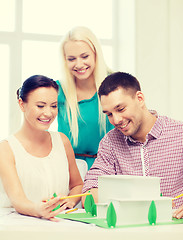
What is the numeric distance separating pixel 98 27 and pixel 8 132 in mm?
1149

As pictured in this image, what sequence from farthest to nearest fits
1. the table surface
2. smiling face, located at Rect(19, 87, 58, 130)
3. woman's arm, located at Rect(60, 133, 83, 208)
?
woman's arm, located at Rect(60, 133, 83, 208)
smiling face, located at Rect(19, 87, 58, 130)
the table surface

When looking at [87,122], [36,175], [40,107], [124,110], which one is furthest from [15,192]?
[87,122]

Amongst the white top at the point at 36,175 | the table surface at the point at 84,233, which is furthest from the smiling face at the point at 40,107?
the table surface at the point at 84,233

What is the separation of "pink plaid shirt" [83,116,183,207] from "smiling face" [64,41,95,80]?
0.49 m

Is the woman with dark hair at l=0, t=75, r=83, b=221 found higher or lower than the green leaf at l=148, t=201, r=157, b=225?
higher

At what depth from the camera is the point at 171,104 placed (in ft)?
10.1

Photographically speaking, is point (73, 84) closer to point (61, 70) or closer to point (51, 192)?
point (61, 70)

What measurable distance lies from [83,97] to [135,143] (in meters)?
0.58

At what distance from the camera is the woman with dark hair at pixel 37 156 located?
58.2 inches

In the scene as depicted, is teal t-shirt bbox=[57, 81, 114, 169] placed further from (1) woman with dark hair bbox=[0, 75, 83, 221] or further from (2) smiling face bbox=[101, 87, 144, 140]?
(2) smiling face bbox=[101, 87, 144, 140]

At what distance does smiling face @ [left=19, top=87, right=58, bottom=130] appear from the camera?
60.8 inches

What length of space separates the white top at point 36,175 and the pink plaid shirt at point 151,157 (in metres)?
0.14

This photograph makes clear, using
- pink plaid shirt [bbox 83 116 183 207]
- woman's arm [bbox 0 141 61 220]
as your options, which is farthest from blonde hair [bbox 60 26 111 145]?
woman's arm [bbox 0 141 61 220]

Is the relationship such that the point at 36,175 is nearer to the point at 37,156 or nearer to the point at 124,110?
the point at 37,156
